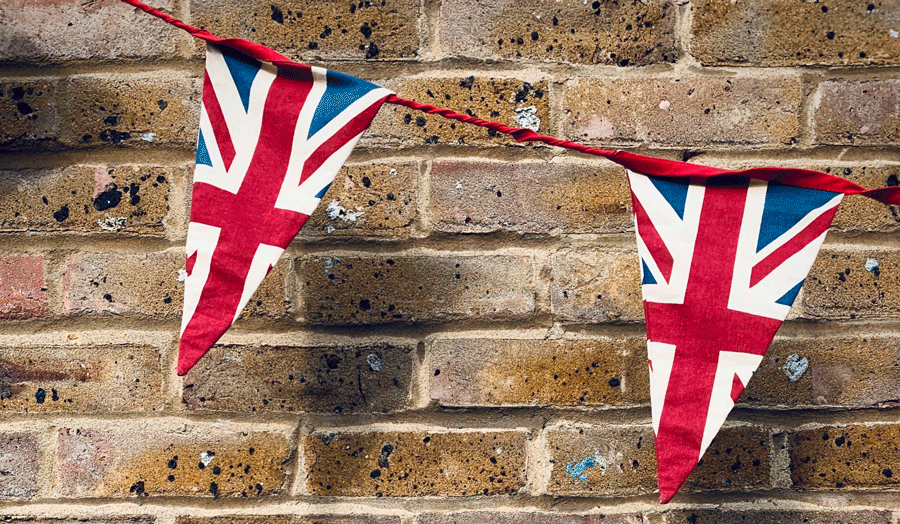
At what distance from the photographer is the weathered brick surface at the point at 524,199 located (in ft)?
2.07

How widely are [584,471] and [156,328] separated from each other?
454mm

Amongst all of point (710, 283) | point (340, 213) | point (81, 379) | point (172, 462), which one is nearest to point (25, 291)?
point (81, 379)

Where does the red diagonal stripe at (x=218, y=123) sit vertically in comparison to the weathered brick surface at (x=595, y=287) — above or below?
above

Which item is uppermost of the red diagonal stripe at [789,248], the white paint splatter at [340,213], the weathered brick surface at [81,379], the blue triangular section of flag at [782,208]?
the white paint splatter at [340,213]

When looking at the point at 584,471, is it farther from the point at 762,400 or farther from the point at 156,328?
the point at 156,328

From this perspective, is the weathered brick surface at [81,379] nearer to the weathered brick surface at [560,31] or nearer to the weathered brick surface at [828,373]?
the weathered brick surface at [560,31]

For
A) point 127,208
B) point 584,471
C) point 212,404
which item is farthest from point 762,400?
point 127,208

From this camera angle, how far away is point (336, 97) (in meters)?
0.46

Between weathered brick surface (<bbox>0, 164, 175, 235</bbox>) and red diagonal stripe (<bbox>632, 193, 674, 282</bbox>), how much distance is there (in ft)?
1.48

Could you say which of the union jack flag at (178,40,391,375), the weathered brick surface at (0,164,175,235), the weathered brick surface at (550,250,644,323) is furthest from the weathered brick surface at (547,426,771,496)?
the weathered brick surface at (0,164,175,235)

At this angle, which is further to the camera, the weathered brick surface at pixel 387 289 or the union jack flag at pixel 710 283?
the weathered brick surface at pixel 387 289

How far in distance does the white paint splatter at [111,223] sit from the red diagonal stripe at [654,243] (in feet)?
1.62

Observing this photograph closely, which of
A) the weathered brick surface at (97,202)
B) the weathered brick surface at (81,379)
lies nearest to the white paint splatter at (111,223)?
the weathered brick surface at (97,202)

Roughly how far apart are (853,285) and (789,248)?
9.3 inches
